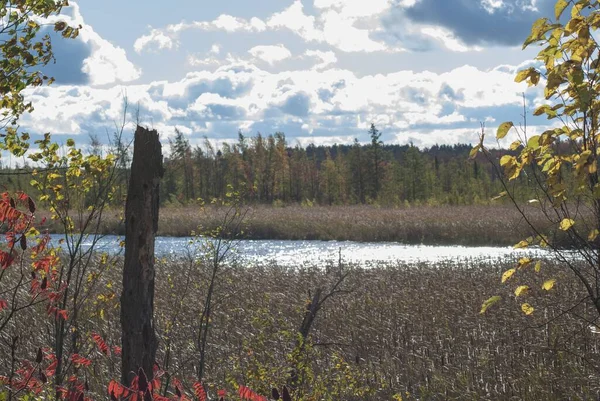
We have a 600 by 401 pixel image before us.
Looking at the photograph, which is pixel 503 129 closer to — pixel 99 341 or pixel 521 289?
pixel 521 289

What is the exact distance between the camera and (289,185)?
78250 millimetres

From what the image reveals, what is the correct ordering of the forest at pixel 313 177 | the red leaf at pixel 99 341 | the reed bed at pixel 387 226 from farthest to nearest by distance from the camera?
the forest at pixel 313 177 < the reed bed at pixel 387 226 < the red leaf at pixel 99 341

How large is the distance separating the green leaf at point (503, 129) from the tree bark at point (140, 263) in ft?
7.93

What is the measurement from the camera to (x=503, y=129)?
3.65 m

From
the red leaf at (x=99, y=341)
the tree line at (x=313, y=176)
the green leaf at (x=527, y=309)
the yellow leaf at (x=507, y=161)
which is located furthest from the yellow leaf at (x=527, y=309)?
the tree line at (x=313, y=176)

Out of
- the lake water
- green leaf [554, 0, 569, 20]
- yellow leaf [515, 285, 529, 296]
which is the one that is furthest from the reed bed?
green leaf [554, 0, 569, 20]

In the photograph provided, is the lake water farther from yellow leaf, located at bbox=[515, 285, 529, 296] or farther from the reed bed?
yellow leaf, located at bbox=[515, 285, 529, 296]

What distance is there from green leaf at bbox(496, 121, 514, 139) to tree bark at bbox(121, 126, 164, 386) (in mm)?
2416

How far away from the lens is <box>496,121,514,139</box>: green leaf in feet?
11.9

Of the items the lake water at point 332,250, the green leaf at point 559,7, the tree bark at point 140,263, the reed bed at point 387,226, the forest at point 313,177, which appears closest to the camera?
the green leaf at point 559,7

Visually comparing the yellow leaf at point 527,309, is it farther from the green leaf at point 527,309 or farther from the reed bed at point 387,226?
the reed bed at point 387,226

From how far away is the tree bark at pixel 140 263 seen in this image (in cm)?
439

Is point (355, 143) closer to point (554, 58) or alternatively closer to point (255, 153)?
point (255, 153)

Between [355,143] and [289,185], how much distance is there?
1421 cm
